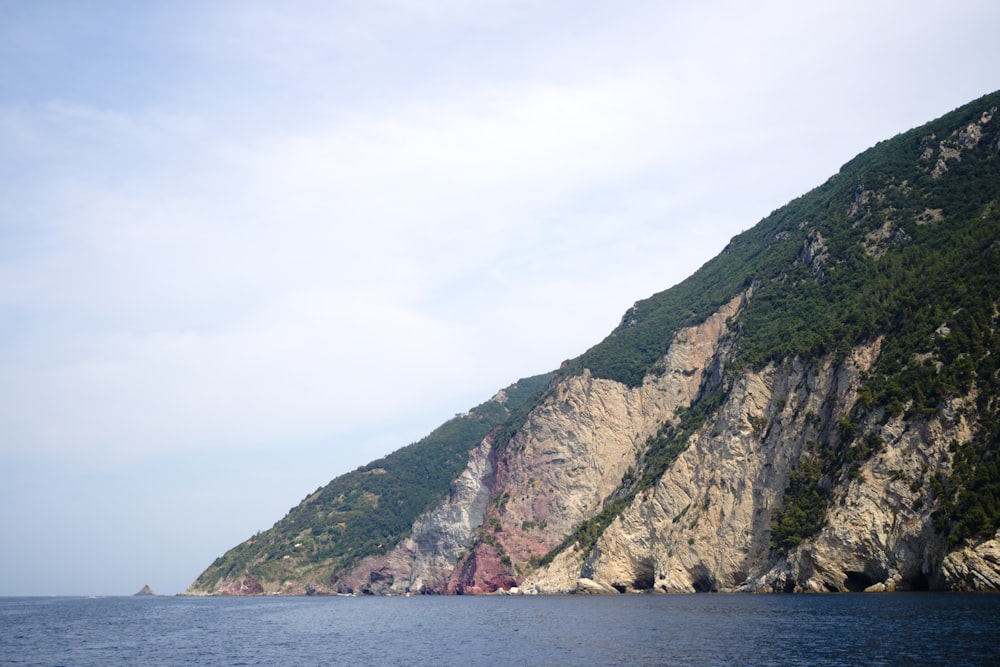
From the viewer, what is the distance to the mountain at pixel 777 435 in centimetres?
7562

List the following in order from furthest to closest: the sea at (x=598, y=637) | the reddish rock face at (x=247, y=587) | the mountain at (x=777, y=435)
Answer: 1. the reddish rock face at (x=247, y=587)
2. the mountain at (x=777, y=435)
3. the sea at (x=598, y=637)

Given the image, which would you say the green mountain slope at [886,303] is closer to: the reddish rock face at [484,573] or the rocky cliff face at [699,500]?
the rocky cliff face at [699,500]

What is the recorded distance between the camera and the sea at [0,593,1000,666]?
42375 mm

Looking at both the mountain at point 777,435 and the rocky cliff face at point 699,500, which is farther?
the mountain at point 777,435

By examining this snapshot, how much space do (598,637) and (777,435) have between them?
178ft

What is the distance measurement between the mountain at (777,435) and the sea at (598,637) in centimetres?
866

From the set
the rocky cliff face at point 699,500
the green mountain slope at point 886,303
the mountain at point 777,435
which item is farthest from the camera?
the green mountain slope at point 886,303

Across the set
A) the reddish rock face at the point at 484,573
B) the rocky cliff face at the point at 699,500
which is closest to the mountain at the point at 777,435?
the rocky cliff face at the point at 699,500

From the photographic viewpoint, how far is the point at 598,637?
184ft

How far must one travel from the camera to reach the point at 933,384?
77.9 metres

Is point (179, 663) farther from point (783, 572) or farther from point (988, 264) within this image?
point (988, 264)


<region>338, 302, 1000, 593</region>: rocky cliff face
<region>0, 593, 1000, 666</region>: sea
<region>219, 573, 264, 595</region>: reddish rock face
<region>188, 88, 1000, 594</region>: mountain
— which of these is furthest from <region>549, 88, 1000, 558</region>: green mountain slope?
<region>219, 573, 264, 595</region>: reddish rock face

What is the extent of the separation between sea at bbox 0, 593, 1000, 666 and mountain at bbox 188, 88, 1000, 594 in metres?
8.66

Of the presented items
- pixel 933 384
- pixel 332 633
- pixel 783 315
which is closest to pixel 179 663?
pixel 332 633
